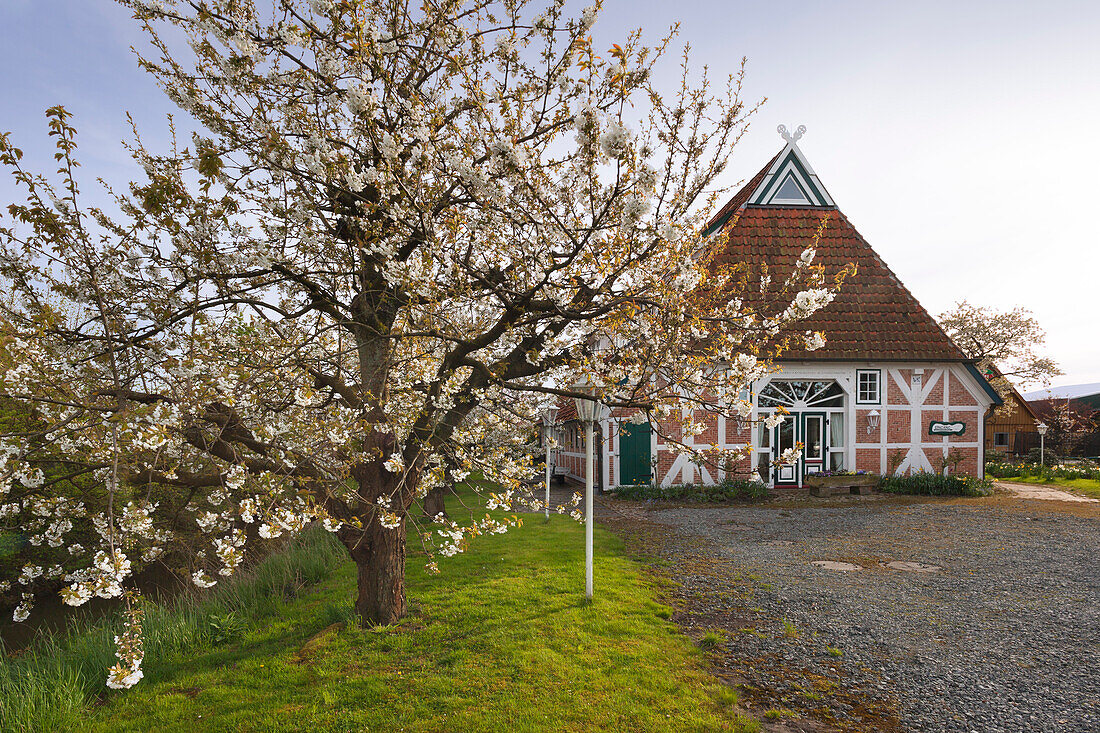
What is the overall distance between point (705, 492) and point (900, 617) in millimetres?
8706

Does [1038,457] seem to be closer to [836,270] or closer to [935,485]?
[935,485]

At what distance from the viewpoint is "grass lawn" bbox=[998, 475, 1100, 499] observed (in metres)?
15.6

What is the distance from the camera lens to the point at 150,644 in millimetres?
5066

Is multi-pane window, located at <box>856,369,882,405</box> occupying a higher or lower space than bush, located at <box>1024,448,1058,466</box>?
higher

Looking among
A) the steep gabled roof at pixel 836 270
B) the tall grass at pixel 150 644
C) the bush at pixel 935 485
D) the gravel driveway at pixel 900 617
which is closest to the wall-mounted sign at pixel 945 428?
the bush at pixel 935 485

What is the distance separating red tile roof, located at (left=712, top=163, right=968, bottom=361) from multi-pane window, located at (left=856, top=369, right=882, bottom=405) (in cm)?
57

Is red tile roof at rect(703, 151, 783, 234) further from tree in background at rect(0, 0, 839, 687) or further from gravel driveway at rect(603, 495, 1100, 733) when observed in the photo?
tree in background at rect(0, 0, 839, 687)

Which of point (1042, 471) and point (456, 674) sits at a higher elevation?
point (456, 674)

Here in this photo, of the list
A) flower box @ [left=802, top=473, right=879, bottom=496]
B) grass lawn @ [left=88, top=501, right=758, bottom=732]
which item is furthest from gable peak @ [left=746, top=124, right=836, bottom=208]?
grass lawn @ [left=88, top=501, right=758, bottom=732]

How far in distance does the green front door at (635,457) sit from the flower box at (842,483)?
421 cm

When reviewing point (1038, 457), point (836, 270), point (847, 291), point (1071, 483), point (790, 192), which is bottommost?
point (1071, 483)

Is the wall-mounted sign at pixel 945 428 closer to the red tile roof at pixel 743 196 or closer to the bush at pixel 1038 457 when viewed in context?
the red tile roof at pixel 743 196

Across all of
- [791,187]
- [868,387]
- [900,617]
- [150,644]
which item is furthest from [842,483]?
[150,644]

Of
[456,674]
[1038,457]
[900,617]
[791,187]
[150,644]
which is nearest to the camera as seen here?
[456,674]
